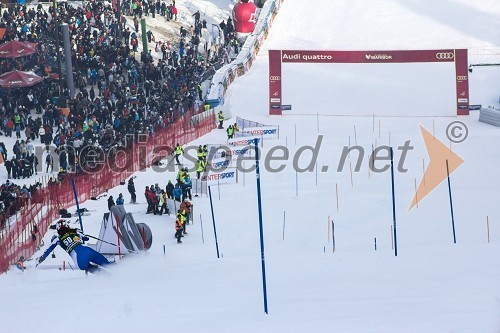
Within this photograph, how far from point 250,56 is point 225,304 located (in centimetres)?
2663

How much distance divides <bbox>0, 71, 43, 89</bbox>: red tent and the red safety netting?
4.89 meters

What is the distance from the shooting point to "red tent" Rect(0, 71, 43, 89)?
34.9m

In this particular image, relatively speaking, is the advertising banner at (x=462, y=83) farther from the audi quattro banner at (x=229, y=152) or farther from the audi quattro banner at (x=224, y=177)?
the audi quattro banner at (x=224, y=177)

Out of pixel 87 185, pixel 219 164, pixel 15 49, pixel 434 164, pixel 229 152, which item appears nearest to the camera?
pixel 87 185

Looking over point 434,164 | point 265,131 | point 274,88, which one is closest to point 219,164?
point 265,131

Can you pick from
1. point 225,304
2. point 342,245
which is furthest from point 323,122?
point 225,304

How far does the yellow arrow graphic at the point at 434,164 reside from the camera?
27381 millimetres

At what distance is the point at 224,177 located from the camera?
27.8 metres

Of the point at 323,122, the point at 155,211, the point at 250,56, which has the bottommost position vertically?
the point at 155,211

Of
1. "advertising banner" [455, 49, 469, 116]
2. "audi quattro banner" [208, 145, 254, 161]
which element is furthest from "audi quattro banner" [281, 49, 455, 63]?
"audi quattro banner" [208, 145, 254, 161]

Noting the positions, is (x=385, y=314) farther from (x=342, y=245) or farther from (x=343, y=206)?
(x=343, y=206)

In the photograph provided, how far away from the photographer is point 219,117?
35406 millimetres

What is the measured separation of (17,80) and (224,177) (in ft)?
33.4

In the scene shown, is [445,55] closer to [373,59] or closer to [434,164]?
[373,59]
